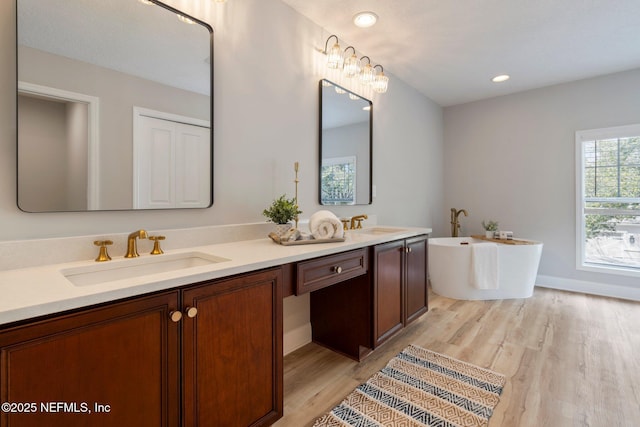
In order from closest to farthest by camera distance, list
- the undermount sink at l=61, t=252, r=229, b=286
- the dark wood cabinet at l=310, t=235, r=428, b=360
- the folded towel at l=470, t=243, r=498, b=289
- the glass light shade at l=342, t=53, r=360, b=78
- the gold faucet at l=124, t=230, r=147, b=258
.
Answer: the undermount sink at l=61, t=252, r=229, b=286 < the gold faucet at l=124, t=230, r=147, b=258 < the dark wood cabinet at l=310, t=235, r=428, b=360 < the glass light shade at l=342, t=53, r=360, b=78 < the folded towel at l=470, t=243, r=498, b=289

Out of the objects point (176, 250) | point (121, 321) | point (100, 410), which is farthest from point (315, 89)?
point (100, 410)

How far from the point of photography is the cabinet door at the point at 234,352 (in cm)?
104

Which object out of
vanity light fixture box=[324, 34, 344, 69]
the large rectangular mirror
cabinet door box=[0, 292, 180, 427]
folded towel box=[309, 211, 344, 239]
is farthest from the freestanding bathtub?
cabinet door box=[0, 292, 180, 427]

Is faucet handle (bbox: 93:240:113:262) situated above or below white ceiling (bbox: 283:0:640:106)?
below

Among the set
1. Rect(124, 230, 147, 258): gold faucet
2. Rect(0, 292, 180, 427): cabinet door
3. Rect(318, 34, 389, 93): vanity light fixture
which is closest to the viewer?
Rect(0, 292, 180, 427): cabinet door

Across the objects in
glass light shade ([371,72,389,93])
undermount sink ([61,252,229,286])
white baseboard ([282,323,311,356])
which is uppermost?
glass light shade ([371,72,389,93])

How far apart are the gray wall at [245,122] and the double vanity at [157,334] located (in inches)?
7.8

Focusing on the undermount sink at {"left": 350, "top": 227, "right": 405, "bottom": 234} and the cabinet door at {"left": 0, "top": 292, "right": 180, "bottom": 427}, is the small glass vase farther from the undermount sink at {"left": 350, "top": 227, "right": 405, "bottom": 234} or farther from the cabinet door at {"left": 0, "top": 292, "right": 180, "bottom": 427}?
the undermount sink at {"left": 350, "top": 227, "right": 405, "bottom": 234}

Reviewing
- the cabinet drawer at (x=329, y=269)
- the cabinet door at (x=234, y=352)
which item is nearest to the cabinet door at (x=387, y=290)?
the cabinet drawer at (x=329, y=269)

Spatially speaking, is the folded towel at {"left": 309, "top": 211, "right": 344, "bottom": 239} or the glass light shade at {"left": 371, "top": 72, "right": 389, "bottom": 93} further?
the glass light shade at {"left": 371, "top": 72, "right": 389, "bottom": 93}

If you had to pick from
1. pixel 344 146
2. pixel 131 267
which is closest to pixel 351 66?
pixel 344 146

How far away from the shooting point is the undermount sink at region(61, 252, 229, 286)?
1.14m

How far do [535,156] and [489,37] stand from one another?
1893 mm

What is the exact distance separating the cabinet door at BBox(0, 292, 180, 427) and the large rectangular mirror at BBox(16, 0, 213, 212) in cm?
66
